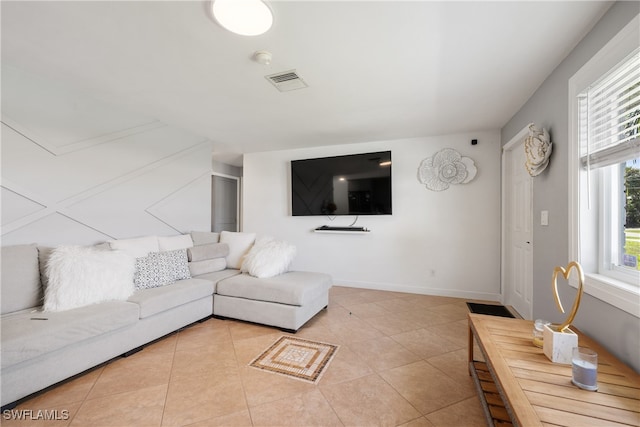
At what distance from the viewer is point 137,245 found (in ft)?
8.86

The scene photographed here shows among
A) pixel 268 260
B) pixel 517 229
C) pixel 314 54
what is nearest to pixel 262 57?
pixel 314 54

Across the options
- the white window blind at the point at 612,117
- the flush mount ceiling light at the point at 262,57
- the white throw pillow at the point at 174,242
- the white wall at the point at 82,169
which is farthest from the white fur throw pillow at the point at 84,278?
the white window blind at the point at 612,117

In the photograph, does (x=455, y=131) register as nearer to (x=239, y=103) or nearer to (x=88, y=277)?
(x=239, y=103)

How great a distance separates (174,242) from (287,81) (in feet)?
7.35

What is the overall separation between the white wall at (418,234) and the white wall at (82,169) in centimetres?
186

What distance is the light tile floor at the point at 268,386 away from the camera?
146 cm

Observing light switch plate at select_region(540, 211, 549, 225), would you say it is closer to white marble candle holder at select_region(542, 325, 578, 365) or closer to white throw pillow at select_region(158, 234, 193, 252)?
white marble candle holder at select_region(542, 325, 578, 365)

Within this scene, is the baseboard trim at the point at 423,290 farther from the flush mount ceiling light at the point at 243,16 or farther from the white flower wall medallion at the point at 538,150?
the flush mount ceiling light at the point at 243,16

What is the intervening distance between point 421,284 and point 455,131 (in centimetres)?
221

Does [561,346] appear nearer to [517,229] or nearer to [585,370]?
[585,370]

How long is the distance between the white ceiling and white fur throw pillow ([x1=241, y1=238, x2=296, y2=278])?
5.12ft

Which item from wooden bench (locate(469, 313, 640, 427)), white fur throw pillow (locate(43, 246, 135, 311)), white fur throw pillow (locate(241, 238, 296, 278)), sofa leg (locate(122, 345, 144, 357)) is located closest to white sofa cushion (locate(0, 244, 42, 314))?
white fur throw pillow (locate(43, 246, 135, 311))

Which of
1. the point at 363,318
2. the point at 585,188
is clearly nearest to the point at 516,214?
the point at 585,188

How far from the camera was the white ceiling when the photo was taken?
1486mm
